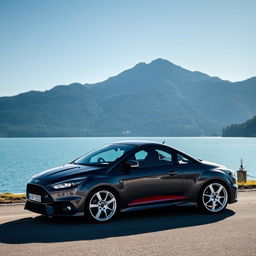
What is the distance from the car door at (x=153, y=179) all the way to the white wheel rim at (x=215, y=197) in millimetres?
667

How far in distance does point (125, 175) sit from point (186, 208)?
7.66 ft

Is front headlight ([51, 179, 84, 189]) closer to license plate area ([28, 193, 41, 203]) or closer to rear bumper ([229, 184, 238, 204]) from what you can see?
license plate area ([28, 193, 41, 203])

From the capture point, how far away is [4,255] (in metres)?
5.84

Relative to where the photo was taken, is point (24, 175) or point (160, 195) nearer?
point (160, 195)

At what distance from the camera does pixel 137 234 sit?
7.23 meters

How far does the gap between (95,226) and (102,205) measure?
460mm

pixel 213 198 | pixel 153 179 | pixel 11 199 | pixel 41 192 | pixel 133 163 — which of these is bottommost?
pixel 11 199

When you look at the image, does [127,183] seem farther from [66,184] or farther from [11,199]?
[11,199]

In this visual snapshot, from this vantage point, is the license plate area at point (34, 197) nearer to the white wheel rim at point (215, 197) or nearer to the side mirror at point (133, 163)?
the side mirror at point (133, 163)

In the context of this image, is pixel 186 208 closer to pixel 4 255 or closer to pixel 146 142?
pixel 146 142

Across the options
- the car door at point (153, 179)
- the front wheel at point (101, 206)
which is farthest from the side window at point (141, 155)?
the front wheel at point (101, 206)

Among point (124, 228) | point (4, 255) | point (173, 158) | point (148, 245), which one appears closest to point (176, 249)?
point (148, 245)

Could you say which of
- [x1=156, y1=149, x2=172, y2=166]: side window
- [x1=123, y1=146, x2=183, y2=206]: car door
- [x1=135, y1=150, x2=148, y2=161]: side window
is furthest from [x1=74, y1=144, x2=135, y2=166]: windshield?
[x1=156, y1=149, x2=172, y2=166]: side window

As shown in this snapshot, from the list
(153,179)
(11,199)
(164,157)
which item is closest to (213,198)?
(164,157)
